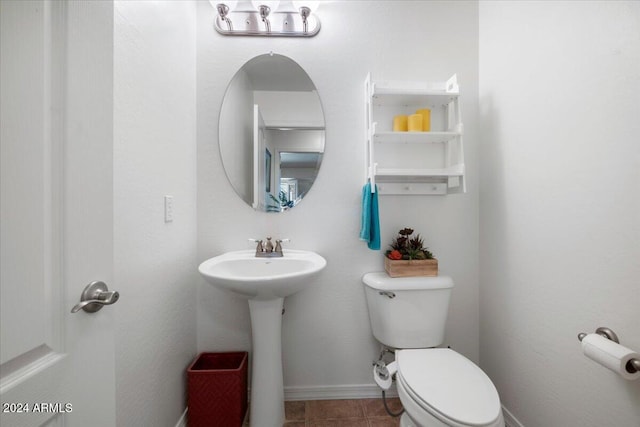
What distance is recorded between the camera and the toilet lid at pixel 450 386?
84 cm

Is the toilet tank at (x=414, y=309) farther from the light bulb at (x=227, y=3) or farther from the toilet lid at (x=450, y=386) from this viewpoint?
the light bulb at (x=227, y=3)

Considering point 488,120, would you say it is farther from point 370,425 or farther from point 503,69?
point 370,425

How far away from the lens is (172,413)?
1179mm

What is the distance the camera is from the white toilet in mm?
855

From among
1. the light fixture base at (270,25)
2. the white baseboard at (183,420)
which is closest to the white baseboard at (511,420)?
the white baseboard at (183,420)

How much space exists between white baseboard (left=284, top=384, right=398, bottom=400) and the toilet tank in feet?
1.24

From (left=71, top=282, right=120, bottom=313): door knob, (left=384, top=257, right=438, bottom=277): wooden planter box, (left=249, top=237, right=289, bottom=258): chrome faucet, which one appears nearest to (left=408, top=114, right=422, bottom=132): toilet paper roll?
(left=384, top=257, right=438, bottom=277): wooden planter box

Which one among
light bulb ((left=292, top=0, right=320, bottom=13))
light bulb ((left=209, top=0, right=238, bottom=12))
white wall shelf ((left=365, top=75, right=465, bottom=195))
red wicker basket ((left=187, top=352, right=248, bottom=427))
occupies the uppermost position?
light bulb ((left=292, top=0, right=320, bottom=13))

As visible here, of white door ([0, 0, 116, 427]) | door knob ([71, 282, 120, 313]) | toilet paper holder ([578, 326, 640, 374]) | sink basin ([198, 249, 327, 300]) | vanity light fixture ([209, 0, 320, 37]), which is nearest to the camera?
white door ([0, 0, 116, 427])

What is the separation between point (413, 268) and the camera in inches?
53.4

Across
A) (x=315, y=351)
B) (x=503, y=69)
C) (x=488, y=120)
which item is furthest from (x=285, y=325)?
(x=503, y=69)

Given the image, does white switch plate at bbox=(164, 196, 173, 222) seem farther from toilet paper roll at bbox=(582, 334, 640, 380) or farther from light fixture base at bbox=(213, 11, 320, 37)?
toilet paper roll at bbox=(582, 334, 640, 380)

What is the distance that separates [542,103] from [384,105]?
714 millimetres

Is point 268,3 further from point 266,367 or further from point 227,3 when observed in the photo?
point 266,367
